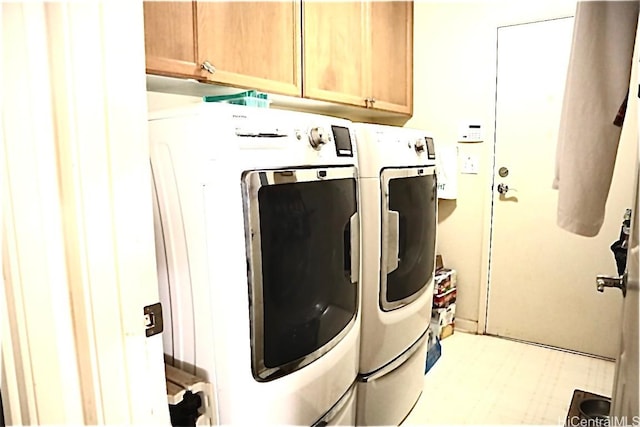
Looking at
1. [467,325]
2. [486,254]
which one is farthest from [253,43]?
[467,325]

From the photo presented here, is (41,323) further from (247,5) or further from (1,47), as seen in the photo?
(247,5)

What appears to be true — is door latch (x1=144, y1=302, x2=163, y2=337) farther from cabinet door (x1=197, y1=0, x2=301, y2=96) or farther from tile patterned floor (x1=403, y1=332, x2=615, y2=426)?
tile patterned floor (x1=403, y1=332, x2=615, y2=426)

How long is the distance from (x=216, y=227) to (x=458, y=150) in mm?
2240

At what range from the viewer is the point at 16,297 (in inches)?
23.3

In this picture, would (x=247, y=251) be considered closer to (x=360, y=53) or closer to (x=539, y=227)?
(x=360, y=53)

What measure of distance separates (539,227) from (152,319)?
8.32 ft

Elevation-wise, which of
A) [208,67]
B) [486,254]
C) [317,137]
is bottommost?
[486,254]

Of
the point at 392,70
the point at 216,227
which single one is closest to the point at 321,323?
the point at 216,227

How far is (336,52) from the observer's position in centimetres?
209

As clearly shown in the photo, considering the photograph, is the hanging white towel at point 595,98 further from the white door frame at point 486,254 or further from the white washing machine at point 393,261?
the white door frame at point 486,254

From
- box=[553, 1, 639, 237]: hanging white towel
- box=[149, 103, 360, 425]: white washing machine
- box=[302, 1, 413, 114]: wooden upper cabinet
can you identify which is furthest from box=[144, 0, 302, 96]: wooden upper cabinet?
box=[553, 1, 639, 237]: hanging white towel

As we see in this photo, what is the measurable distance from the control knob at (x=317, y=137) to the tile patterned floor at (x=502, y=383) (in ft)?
4.66

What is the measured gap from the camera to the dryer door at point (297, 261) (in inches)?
39.8

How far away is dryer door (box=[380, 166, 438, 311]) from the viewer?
160 cm
